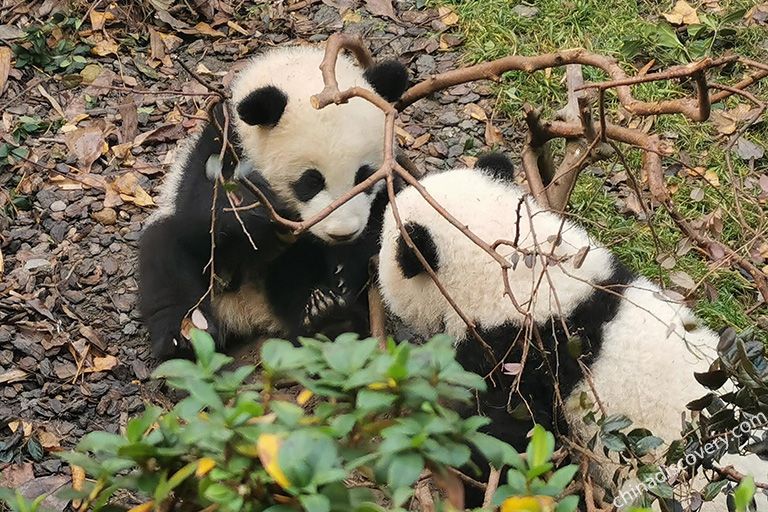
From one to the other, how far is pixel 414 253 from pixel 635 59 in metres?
3.59

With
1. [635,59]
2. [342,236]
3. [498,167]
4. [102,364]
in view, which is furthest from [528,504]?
[635,59]

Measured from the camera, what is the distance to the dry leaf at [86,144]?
242 inches

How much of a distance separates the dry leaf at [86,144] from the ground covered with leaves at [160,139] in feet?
0.04

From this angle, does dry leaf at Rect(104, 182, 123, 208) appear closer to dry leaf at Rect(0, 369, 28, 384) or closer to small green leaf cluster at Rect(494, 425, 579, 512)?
dry leaf at Rect(0, 369, 28, 384)

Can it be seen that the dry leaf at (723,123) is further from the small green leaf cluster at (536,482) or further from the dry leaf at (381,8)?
the small green leaf cluster at (536,482)

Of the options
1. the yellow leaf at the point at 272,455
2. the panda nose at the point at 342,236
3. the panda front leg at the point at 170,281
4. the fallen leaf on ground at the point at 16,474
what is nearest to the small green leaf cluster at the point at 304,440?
the yellow leaf at the point at 272,455

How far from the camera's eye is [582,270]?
3.96 meters

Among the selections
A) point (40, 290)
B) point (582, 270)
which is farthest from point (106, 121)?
point (582, 270)

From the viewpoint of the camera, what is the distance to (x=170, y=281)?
4914 millimetres

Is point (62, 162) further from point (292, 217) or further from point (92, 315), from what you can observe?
point (292, 217)

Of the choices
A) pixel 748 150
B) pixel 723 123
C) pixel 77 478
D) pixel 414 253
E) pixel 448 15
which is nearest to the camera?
pixel 414 253

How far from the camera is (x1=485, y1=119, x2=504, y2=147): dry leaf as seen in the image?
21.0 ft

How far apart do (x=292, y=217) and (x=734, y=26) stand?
378 centimetres

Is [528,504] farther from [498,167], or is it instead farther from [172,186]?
[172,186]
